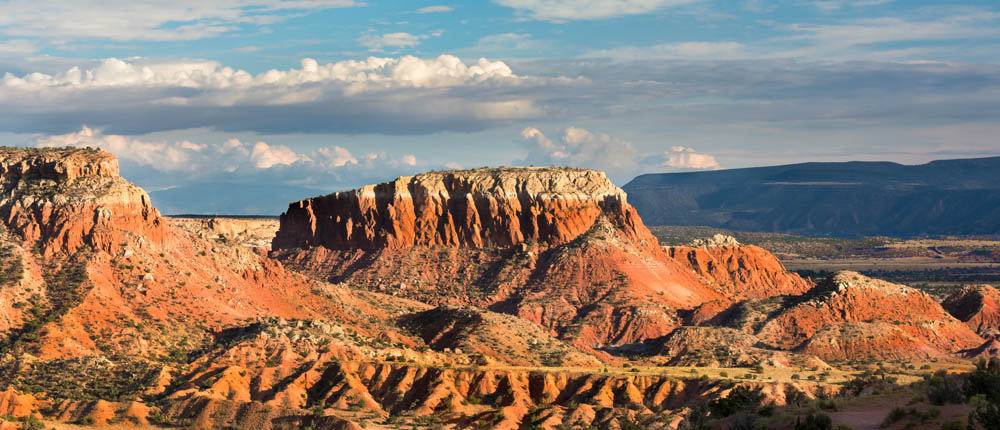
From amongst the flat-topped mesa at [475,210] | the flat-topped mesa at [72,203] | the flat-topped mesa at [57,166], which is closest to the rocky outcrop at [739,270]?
the flat-topped mesa at [475,210]

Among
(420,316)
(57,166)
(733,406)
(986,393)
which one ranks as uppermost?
(57,166)

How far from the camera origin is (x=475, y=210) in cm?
16512

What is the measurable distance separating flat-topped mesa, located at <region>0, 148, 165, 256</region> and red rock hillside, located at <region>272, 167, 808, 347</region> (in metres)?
47.3

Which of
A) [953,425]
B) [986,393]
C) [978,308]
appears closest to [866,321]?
[978,308]

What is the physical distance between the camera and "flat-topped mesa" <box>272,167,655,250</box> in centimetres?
16212

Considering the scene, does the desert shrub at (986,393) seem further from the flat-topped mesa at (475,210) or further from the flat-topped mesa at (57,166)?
the flat-topped mesa at (475,210)

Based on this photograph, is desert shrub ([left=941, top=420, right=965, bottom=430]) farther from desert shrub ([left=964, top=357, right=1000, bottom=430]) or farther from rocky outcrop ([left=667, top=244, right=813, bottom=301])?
rocky outcrop ([left=667, top=244, right=813, bottom=301])

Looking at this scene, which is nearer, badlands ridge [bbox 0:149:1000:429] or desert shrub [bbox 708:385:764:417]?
desert shrub [bbox 708:385:764:417]

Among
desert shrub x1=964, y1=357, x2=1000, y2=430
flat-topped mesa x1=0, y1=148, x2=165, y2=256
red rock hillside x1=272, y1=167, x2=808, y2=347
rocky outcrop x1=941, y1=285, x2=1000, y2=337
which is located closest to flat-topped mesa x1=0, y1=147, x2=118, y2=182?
flat-topped mesa x1=0, y1=148, x2=165, y2=256

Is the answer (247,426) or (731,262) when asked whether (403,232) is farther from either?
(247,426)

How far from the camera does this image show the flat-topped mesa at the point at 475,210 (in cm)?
16212

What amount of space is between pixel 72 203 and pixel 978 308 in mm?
93447

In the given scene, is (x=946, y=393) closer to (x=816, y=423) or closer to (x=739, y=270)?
(x=816, y=423)

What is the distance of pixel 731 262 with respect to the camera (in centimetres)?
17125
